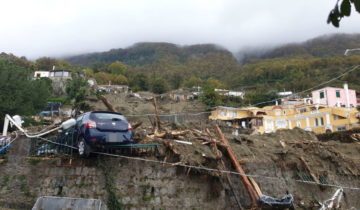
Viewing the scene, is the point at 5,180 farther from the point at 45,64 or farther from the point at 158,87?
the point at 45,64

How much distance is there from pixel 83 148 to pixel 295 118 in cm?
4214

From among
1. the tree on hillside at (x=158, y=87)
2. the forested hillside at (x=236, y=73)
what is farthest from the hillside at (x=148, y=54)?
the tree on hillside at (x=158, y=87)

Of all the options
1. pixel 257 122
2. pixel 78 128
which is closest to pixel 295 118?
pixel 257 122

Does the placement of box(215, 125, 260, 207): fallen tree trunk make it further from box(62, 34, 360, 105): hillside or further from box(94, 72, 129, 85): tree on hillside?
box(94, 72, 129, 85): tree on hillside

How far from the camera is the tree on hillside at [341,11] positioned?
2.08 m

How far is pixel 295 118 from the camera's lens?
44.1 m

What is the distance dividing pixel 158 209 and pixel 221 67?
105667 millimetres

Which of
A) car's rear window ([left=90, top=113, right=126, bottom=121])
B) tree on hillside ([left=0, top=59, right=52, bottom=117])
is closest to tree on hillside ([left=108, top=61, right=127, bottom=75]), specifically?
tree on hillside ([left=0, top=59, right=52, bottom=117])

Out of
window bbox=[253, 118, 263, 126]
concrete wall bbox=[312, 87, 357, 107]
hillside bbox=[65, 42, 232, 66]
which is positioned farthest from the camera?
hillside bbox=[65, 42, 232, 66]

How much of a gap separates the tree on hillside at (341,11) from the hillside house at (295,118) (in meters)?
32.7

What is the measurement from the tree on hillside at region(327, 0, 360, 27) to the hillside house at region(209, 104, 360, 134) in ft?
107

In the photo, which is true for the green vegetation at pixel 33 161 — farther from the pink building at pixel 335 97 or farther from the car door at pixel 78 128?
the pink building at pixel 335 97

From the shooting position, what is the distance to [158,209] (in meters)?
8.15

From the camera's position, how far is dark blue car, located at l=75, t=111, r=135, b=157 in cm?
776
